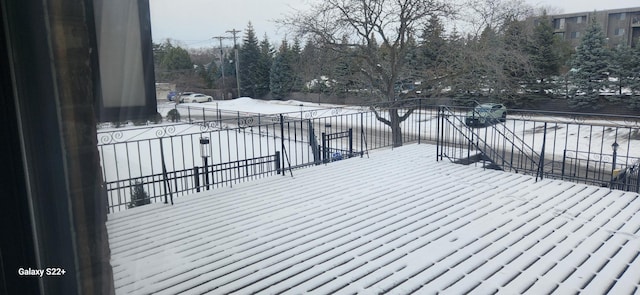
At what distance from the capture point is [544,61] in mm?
8680

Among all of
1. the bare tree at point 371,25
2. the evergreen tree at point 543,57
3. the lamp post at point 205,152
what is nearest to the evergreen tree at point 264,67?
the lamp post at point 205,152

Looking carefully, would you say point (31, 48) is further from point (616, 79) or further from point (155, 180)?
point (616, 79)

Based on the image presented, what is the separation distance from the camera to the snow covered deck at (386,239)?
6.89 feet

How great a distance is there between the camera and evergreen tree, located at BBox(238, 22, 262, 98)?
3153 millimetres

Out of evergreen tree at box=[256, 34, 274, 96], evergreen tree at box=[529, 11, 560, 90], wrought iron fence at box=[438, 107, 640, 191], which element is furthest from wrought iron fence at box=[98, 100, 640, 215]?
evergreen tree at box=[529, 11, 560, 90]

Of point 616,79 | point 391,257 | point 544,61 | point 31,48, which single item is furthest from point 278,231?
point 616,79

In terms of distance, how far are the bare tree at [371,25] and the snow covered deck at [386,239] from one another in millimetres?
5277

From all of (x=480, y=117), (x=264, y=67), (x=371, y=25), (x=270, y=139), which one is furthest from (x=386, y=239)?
(x=371, y=25)

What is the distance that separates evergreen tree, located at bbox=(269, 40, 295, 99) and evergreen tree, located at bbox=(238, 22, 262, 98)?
765 millimetres

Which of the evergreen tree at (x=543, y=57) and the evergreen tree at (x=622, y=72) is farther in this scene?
the evergreen tree at (x=622, y=72)

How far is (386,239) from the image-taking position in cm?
265

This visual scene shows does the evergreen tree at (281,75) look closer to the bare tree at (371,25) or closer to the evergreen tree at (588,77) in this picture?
the bare tree at (371,25)

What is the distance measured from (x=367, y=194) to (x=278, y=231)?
1053mm

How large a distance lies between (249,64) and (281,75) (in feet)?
7.69
